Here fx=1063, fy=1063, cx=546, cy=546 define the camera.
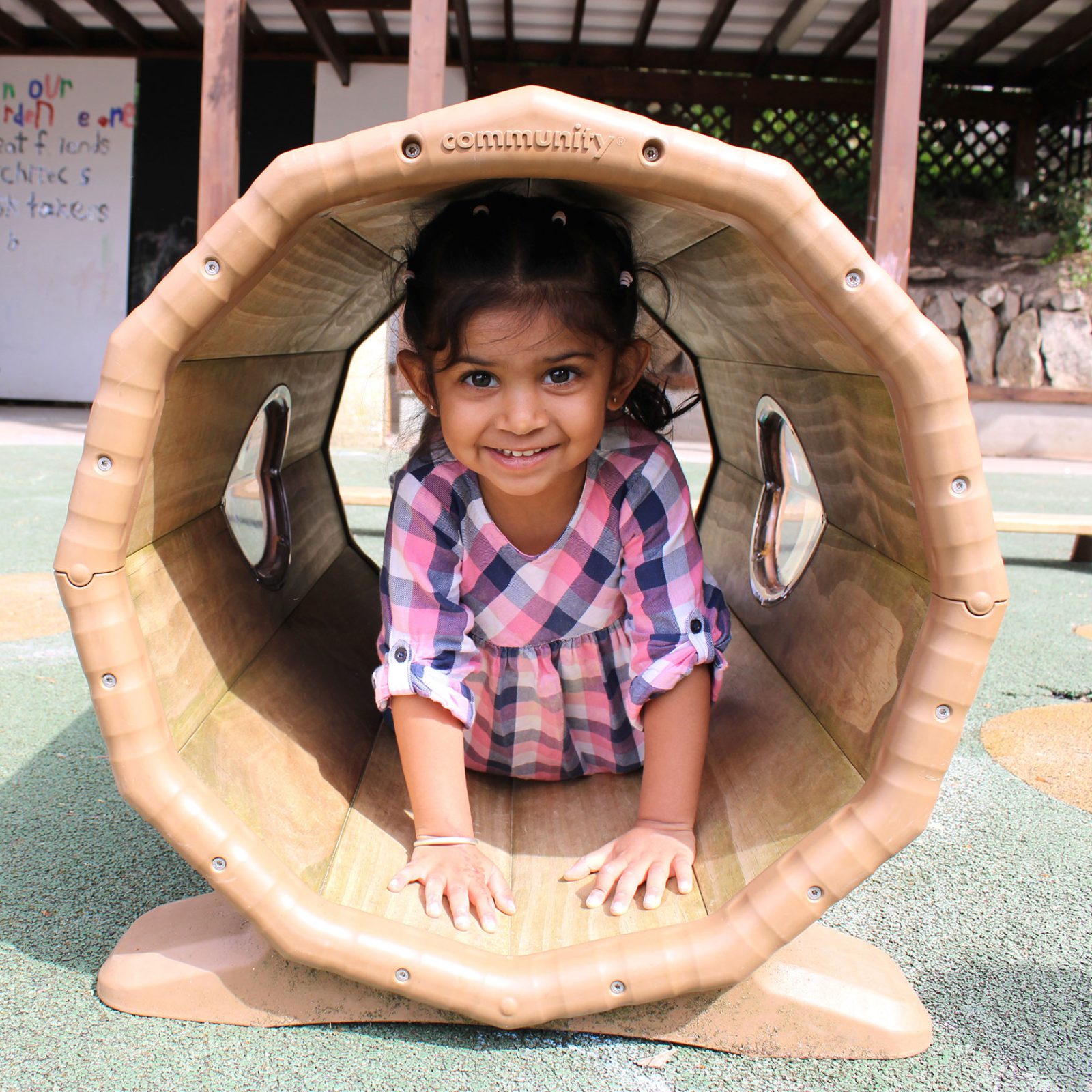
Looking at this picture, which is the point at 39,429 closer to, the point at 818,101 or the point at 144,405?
the point at 818,101

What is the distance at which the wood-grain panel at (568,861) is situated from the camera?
132cm

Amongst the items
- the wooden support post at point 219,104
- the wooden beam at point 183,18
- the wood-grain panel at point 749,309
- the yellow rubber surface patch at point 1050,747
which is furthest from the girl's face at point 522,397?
the wooden beam at point 183,18

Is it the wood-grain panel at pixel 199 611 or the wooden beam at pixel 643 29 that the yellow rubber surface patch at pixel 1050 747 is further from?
the wooden beam at pixel 643 29

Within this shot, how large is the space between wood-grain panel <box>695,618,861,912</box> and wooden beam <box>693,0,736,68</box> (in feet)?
24.7

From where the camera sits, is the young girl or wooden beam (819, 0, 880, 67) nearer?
the young girl

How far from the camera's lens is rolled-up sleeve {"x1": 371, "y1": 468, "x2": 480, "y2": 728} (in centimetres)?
156

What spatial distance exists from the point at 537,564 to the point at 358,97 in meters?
8.88

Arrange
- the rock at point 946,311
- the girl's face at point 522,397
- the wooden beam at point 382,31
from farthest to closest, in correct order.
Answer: the rock at point 946,311, the wooden beam at point 382,31, the girl's face at point 522,397

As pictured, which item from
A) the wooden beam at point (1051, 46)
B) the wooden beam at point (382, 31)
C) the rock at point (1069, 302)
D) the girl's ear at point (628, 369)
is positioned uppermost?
the wooden beam at point (1051, 46)

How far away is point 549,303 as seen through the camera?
4.92ft

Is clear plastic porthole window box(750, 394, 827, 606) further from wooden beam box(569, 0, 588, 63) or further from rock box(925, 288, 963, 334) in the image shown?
rock box(925, 288, 963, 334)

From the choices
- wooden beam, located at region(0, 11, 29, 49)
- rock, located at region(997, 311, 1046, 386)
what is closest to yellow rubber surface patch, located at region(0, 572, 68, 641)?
wooden beam, located at region(0, 11, 29, 49)

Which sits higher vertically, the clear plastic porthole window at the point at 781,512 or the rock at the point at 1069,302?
the rock at the point at 1069,302

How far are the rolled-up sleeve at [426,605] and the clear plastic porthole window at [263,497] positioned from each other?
311mm
